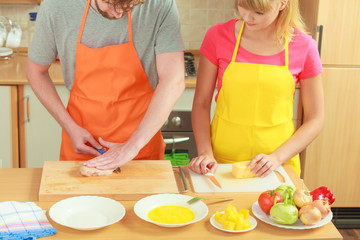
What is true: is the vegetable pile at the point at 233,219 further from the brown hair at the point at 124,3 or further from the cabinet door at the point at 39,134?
the cabinet door at the point at 39,134

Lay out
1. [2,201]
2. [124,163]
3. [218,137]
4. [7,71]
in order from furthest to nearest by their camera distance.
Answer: [7,71], [218,137], [124,163], [2,201]

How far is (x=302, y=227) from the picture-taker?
130 centimetres

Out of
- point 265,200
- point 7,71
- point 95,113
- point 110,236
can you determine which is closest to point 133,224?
point 110,236

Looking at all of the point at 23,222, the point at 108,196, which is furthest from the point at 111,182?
the point at 23,222

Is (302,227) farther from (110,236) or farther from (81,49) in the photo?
(81,49)

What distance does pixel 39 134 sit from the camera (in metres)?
2.81

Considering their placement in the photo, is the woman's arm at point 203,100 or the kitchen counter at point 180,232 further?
the woman's arm at point 203,100

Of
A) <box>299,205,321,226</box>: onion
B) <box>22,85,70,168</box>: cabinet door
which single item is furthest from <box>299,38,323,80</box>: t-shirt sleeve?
<box>22,85,70,168</box>: cabinet door

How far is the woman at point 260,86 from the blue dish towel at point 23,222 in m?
0.65

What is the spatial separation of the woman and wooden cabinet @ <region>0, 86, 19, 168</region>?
4.02 feet

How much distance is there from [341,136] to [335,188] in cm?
32

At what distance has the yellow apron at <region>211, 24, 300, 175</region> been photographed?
71.6 inches

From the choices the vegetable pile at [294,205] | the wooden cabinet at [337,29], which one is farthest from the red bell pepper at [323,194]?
the wooden cabinet at [337,29]

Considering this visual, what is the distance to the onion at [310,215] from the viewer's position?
1.29 m
